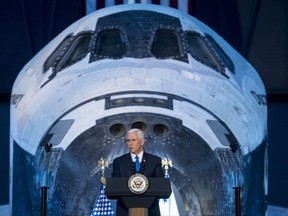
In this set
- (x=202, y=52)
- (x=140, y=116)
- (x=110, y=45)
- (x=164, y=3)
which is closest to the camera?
(x=140, y=116)

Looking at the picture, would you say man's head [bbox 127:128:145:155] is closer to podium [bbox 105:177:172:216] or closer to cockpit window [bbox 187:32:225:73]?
podium [bbox 105:177:172:216]

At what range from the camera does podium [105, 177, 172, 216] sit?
7367 mm

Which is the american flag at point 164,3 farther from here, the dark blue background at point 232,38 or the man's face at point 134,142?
the man's face at point 134,142

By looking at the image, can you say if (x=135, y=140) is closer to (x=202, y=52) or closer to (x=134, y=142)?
(x=134, y=142)

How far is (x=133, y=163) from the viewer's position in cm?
769

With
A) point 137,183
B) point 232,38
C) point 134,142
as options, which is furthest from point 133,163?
point 232,38

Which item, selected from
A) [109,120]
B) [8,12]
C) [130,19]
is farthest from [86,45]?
[8,12]

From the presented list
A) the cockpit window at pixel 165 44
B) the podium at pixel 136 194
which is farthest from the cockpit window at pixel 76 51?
the podium at pixel 136 194

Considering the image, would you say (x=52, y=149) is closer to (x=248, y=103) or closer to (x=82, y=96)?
(x=82, y=96)

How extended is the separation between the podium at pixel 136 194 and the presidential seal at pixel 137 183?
0.02m

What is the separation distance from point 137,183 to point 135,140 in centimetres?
42

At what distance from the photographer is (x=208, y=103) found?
8.62 m

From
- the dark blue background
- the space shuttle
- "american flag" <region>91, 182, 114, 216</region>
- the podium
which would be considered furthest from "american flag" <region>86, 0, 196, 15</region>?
the podium

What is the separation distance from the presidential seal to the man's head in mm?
385
